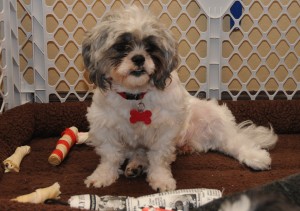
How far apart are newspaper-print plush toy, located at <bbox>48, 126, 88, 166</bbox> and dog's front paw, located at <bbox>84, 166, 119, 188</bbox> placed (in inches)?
11.7

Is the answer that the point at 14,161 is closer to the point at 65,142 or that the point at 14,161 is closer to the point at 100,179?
the point at 65,142

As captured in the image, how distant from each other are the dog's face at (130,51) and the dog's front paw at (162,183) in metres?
0.46

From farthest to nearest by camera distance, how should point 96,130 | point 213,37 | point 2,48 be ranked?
point 213,37, point 2,48, point 96,130

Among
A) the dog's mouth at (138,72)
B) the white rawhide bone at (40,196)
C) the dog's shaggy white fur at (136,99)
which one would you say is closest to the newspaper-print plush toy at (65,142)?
the dog's shaggy white fur at (136,99)

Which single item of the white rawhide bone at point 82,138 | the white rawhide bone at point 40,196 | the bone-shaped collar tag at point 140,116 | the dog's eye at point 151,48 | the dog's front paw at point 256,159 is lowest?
the white rawhide bone at point 40,196

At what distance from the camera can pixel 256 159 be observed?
2375 mm

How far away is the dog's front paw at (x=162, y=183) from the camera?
212 centimetres

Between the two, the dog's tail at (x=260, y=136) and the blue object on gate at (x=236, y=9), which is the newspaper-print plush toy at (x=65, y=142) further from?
the blue object on gate at (x=236, y=9)

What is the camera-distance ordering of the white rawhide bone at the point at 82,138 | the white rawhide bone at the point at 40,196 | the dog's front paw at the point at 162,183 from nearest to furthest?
the white rawhide bone at the point at 40,196 < the dog's front paw at the point at 162,183 < the white rawhide bone at the point at 82,138

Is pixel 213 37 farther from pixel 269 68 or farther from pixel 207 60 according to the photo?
pixel 269 68

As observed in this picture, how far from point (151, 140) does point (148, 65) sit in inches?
17.9

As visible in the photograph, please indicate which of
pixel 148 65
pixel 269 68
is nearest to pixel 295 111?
pixel 269 68

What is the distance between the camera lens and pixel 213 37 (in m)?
3.13

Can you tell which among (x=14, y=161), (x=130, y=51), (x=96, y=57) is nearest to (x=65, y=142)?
(x=14, y=161)
